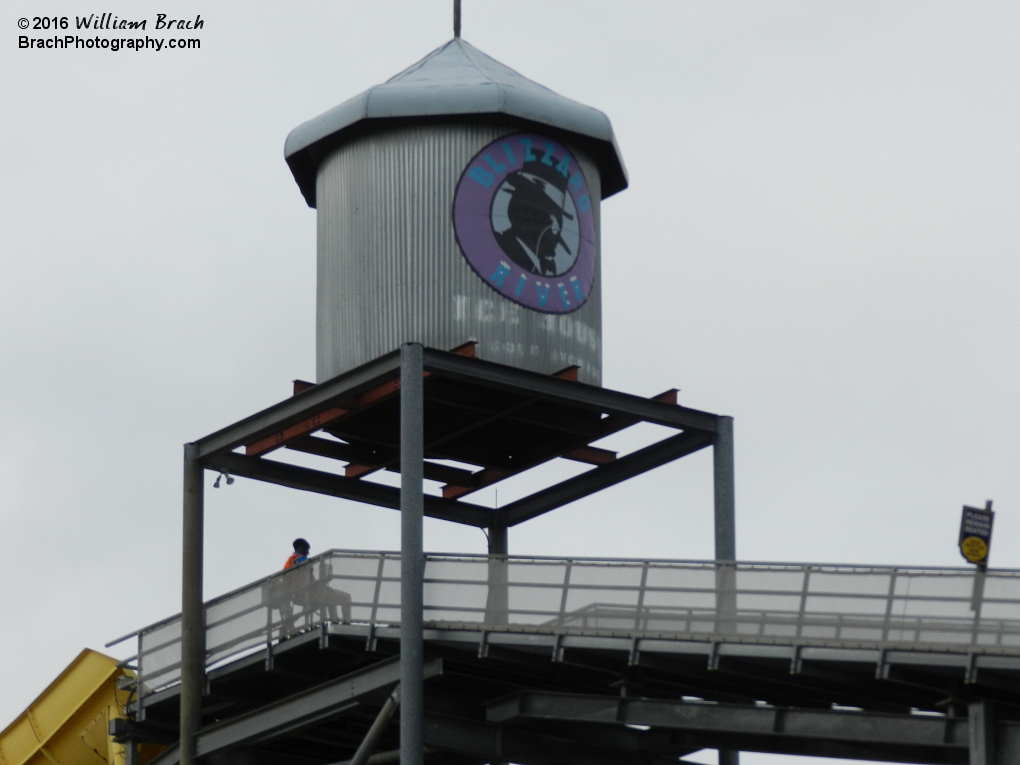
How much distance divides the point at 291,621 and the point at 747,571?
7.94 meters

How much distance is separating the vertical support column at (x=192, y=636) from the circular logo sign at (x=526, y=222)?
655 cm

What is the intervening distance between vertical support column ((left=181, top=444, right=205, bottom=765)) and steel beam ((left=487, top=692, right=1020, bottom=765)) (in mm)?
4996

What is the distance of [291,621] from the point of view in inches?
1428

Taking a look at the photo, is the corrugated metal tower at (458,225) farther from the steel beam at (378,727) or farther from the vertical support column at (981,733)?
the vertical support column at (981,733)

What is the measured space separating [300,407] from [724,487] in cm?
708

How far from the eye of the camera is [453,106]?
37.8 m

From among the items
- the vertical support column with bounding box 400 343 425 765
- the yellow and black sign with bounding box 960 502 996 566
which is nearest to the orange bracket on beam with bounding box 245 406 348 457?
the vertical support column with bounding box 400 343 425 765

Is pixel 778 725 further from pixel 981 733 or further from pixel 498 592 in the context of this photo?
pixel 498 592

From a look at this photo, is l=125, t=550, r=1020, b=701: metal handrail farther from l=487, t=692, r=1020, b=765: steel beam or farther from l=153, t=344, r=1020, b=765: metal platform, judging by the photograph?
l=487, t=692, r=1020, b=765: steel beam

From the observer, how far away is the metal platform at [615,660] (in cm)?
3011

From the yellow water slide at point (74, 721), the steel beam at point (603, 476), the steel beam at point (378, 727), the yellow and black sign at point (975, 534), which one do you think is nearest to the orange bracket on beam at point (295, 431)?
the steel beam at point (378, 727)

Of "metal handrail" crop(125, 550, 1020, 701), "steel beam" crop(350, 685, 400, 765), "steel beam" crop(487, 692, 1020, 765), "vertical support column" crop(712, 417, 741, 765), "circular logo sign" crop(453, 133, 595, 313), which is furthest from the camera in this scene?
"vertical support column" crop(712, 417, 741, 765)

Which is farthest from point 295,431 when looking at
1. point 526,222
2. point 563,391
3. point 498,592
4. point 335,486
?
point 498,592

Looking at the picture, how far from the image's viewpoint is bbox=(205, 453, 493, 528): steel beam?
39844 mm
